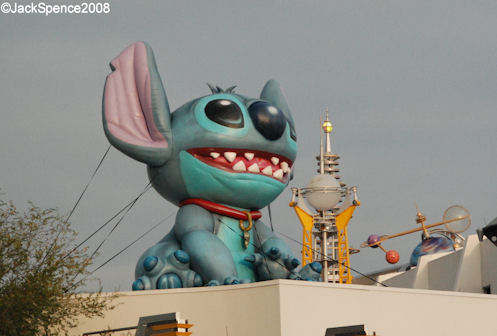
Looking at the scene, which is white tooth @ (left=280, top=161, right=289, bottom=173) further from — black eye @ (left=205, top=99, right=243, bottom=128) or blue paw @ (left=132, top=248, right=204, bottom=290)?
blue paw @ (left=132, top=248, right=204, bottom=290)

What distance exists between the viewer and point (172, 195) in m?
18.6

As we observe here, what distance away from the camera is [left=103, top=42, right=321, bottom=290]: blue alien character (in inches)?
706

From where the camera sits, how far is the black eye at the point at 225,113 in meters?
18.0

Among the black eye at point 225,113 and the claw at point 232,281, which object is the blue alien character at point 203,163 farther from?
the claw at point 232,281

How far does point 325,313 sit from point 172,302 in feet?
9.09

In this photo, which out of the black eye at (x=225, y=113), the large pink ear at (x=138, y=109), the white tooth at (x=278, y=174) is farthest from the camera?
the white tooth at (x=278, y=174)

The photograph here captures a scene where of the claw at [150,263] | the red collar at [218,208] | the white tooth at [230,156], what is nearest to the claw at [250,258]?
the red collar at [218,208]

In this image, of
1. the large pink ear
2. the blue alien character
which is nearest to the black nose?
the blue alien character

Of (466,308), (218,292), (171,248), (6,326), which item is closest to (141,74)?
(171,248)

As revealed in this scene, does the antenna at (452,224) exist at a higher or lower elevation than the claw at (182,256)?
higher

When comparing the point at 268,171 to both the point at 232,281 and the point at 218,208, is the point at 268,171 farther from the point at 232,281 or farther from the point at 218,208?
the point at 232,281

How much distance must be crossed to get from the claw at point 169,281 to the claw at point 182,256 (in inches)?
12.7

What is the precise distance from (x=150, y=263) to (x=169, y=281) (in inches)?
18.9

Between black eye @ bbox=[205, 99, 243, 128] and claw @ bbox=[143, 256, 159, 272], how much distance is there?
112 inches
